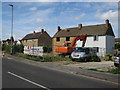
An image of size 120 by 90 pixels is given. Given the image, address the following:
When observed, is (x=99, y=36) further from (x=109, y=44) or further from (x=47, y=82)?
(x=47, y=82)

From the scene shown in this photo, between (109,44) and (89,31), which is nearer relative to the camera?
(109,44)

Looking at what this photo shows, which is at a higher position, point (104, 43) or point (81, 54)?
point (104, 43)

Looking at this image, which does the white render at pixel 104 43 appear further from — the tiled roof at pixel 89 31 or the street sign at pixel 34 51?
the street sign at pixel 34 51

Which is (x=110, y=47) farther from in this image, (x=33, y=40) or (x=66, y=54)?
(x=33, y=40)

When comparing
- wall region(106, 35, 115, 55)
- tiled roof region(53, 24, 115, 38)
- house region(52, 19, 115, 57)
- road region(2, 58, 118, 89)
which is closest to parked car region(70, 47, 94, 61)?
road region(2, 58, 118, 89)

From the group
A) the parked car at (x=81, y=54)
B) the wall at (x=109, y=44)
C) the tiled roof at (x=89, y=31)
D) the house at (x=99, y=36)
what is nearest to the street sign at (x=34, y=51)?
the parked car at (x=81, y=54)

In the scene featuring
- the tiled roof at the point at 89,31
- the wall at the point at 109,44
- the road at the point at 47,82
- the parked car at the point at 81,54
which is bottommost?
the road at the point at 47,82

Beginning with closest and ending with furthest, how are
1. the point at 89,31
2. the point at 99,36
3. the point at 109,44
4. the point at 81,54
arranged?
the point at 81,54, the point at 99,36, the point at 109,44, the point at 89,31

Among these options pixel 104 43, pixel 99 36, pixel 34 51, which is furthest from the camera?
pixel 99 36

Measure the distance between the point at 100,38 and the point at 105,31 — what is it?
195 centimetres

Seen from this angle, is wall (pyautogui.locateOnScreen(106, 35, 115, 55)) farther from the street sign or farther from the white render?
the street sign

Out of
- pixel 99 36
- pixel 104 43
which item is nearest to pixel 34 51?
pixel 104 43

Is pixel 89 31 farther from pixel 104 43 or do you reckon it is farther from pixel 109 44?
pixel 109 44

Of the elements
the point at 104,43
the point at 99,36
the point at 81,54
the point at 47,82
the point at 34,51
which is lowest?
the point at 47,82
